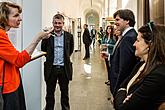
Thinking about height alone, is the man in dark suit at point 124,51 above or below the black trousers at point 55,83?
above

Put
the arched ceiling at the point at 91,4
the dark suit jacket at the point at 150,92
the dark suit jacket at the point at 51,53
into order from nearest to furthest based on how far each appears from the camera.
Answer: the dark suit jacket at the point at 150,92, the dark suit jacket at the point at 51,53, the arched ceiling at the point at 91,4

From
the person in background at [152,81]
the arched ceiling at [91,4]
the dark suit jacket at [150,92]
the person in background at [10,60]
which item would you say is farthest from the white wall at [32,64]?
the arched ceiling at [91,4]

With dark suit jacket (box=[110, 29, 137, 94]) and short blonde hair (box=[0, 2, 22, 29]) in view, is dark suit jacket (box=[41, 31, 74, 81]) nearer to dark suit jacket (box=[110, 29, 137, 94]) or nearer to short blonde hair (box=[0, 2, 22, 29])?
dark suit jacket (box=[110, 29, 137, 94])

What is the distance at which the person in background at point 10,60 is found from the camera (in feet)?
7.10

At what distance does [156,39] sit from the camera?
1.90 m

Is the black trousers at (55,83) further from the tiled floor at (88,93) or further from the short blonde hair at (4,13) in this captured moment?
the short blonde hair at (4,13)

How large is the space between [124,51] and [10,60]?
1.32 meters

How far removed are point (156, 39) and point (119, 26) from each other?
55.6 inches

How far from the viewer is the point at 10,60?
218 centimetres

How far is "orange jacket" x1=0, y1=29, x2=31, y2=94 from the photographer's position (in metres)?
2.15

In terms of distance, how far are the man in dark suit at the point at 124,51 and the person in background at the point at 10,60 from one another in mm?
1089

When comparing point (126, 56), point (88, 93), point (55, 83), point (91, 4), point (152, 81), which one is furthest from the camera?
point (91, 4)

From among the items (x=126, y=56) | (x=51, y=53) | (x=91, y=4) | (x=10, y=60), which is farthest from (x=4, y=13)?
(x=91, y=4)

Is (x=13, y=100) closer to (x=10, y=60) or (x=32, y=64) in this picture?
(x=10, y=60)
